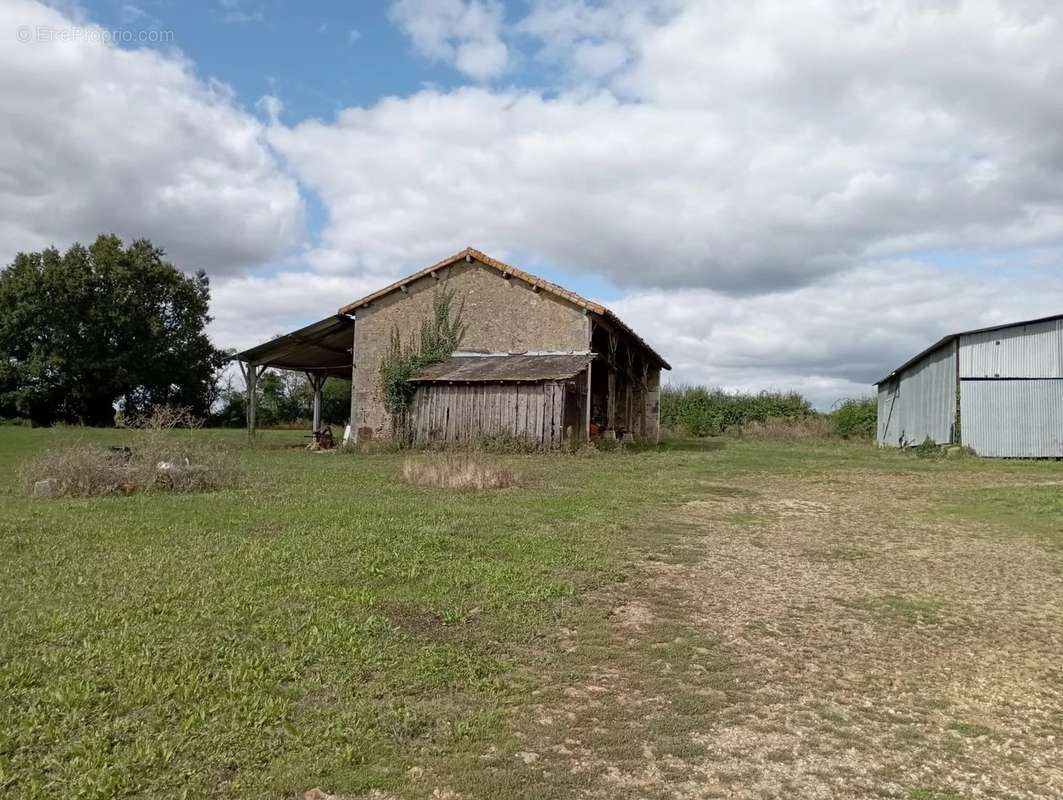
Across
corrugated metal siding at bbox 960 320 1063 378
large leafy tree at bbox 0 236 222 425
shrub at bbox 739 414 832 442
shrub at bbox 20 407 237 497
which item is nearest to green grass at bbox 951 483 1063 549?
corrugated metal siding at bbox 960 320 1063 378

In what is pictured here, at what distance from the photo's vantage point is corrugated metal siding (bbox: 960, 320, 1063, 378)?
2277 centimetres

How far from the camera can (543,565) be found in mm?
7188

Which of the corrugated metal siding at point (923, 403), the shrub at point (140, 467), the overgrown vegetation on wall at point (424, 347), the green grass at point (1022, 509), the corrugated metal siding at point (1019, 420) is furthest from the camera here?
the corrugated metal siding at point (923, 403)

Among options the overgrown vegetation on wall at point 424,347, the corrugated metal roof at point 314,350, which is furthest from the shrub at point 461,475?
the corrugated metal roof at point 314,350

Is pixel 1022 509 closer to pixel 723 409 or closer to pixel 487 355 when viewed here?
pixel 487 355

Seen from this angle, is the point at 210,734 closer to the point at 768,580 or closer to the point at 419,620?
the point at 419,620

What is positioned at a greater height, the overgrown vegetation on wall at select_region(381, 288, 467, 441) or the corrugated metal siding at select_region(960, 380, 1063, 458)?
the overgrown vegetation on wall at select_region(381, 288, 467, 441)

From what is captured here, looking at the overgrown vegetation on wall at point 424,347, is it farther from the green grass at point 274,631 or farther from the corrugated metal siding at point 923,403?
the corrugated metal siding at point 923,403

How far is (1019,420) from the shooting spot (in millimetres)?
22828

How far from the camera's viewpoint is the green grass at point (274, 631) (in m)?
3.47

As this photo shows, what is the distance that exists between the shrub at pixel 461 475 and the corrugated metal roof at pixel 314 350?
42.2 ft

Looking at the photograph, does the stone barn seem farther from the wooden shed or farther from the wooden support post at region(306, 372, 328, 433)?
the wooden support post at region(306, 372, 328, 433)

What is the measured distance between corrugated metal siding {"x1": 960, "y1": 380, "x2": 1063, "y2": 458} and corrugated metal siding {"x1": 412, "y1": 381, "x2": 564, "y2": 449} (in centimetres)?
1275

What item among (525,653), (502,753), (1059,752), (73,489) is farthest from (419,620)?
(73,489)
